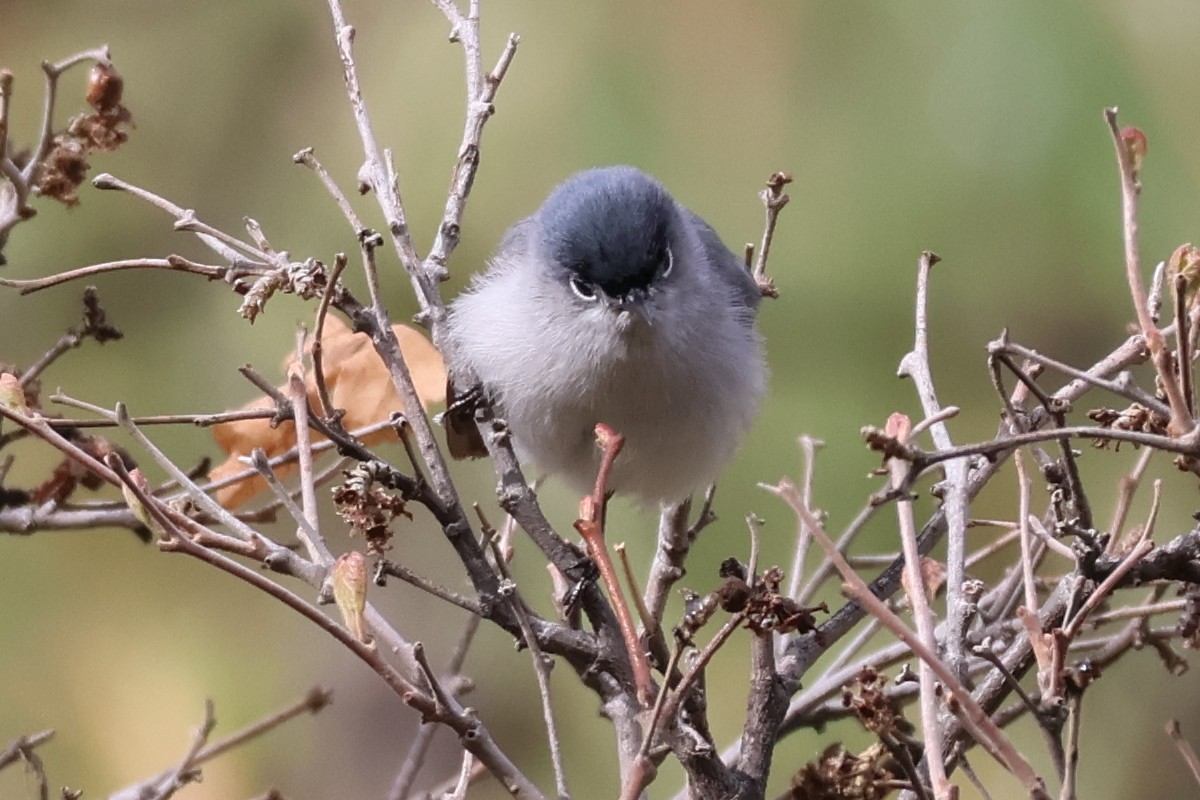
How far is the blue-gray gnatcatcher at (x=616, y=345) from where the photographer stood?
0.96m

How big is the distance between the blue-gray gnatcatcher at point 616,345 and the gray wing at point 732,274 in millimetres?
30

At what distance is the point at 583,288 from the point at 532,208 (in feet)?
1.78

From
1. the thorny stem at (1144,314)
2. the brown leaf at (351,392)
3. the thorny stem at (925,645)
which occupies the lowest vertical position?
the thorny stem at (925,645)

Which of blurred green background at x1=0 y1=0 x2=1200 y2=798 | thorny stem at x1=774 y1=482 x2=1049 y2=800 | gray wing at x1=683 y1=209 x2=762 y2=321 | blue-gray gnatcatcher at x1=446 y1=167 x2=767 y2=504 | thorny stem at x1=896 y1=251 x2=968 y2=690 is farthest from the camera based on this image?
blurred green background at x1=0 y1=0 x2=1200 y2=798

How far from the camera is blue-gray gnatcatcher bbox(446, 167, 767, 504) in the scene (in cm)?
96

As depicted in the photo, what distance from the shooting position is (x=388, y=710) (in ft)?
4.59

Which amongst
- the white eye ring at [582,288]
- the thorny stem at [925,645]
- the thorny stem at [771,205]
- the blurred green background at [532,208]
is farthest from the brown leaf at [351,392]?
the blurred green background at [532,208]

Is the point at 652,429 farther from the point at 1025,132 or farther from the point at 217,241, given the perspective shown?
the point at 1025,132

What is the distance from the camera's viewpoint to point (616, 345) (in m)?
0.96

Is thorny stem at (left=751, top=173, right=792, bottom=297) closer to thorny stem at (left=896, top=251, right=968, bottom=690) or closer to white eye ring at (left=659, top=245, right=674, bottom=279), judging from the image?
white eye ring at (left=659, top=245, right=674, bottom=279)

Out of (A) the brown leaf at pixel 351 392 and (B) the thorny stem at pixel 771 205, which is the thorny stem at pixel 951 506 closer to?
(B) the thorny stem at pixel 771 205

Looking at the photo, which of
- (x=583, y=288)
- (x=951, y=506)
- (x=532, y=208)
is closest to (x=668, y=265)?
(x=583, y=288)

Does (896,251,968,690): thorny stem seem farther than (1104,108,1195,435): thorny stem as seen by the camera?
Yes

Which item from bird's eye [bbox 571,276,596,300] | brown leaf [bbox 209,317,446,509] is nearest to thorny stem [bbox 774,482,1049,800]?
brown leaf [bbox 209,317,446,509]
